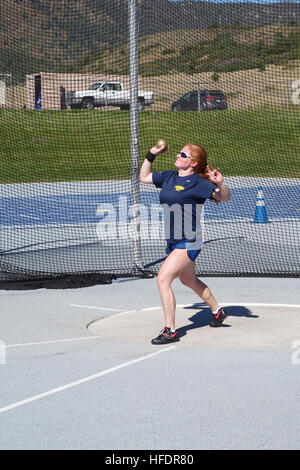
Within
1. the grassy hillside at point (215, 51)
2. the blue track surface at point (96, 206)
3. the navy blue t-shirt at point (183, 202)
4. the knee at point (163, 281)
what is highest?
the grassy hillside at point (215, 51)

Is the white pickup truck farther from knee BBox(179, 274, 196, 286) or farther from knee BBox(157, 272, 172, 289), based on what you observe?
knee BBox(157, 272, 172, 289)

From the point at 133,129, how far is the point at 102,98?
16996 mm

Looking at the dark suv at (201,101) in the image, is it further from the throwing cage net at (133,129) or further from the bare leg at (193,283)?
the bare leg at (193,283)

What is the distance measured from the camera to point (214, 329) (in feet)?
24.4

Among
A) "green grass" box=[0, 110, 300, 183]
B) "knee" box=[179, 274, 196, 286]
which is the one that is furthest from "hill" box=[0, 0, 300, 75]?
"green grass" box=[0, 110, 300, 183]

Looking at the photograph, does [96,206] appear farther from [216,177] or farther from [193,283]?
[216,177]

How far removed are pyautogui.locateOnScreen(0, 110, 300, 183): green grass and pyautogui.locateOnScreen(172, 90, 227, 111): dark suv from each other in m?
0.40

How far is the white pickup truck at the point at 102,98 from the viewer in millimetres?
25625

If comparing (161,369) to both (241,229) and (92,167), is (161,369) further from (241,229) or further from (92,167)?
(92,167)

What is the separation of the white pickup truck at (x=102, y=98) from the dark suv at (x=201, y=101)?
2587 mm

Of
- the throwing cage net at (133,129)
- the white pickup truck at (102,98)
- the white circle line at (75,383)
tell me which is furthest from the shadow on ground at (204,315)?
the white pickup truck at (102,98)

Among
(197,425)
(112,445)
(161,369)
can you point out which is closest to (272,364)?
(161,369)

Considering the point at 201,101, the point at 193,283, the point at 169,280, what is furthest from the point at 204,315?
the point at 201,101
